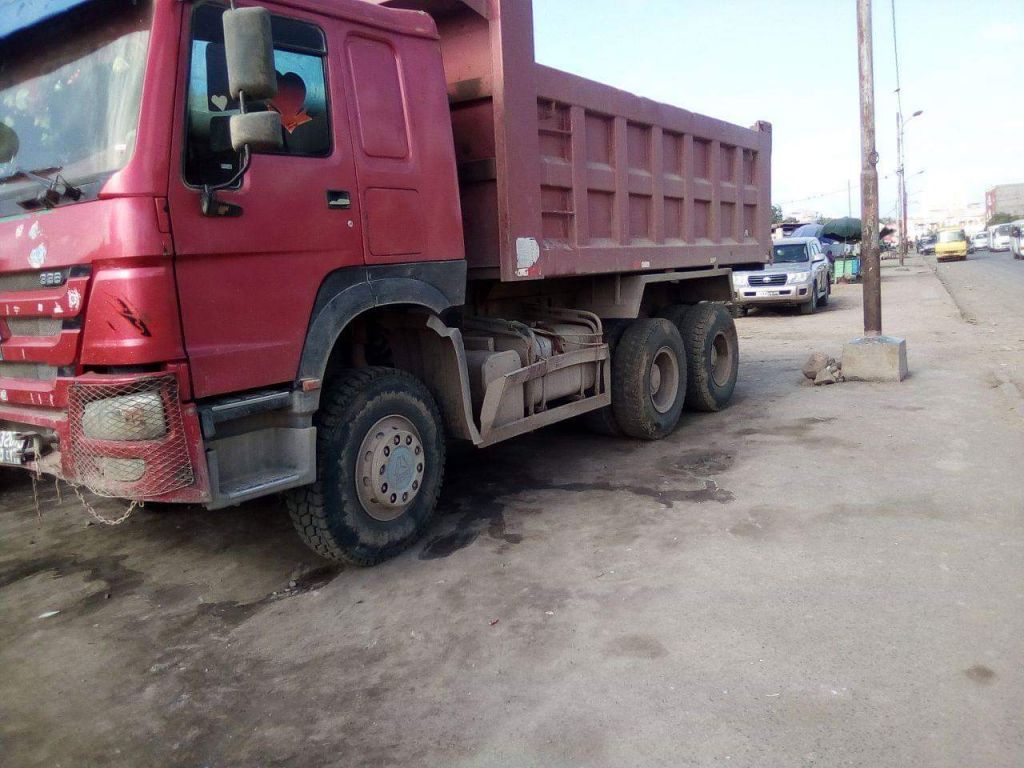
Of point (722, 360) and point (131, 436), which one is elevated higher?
point (131, 436)

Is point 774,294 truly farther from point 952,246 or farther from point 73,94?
point 952,246

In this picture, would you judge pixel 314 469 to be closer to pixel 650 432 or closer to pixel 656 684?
pixel 656 684

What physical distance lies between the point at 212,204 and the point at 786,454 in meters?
4.66

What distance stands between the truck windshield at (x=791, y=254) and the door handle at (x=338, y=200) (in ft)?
56.8

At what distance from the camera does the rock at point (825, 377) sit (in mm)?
9077

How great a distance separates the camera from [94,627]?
13.1 feet

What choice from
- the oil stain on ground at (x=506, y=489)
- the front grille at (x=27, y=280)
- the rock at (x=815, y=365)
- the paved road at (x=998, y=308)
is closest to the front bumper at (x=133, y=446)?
the front grille at (x=27, y=280)

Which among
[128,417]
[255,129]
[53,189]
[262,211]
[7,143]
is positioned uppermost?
[7,143]

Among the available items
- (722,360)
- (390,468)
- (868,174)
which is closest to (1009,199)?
(868,174)

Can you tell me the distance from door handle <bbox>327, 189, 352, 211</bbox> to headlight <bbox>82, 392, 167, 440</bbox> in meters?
1.30

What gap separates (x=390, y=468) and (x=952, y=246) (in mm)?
49285

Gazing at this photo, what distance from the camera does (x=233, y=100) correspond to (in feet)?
12.1

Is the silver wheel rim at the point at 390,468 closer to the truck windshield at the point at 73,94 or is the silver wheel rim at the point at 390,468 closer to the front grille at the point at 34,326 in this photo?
the front grille at the point at 34,326

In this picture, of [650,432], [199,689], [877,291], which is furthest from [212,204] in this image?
[877,291]
